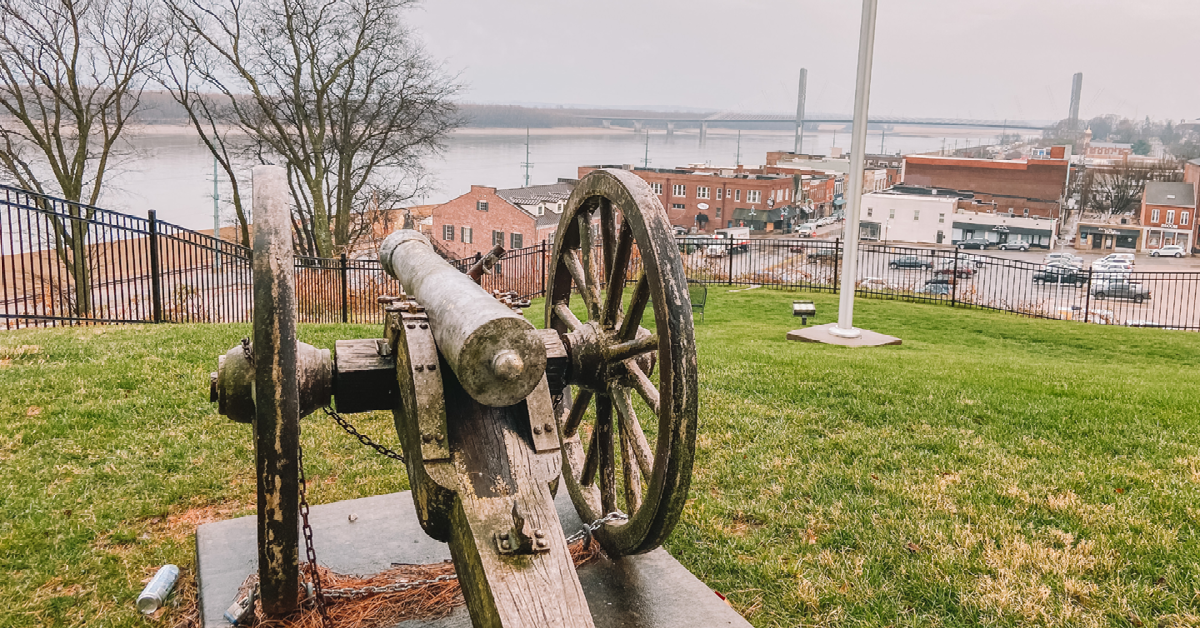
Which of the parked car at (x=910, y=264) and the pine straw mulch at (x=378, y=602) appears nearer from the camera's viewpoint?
the pine straw mulch at (x=378, y=602)

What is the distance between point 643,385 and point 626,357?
4.7 inches

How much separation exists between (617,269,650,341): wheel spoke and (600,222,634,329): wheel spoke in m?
0.07

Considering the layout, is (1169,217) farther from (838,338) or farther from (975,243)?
(838,338)

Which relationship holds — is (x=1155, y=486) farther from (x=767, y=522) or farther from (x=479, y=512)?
(x=479, y=512)

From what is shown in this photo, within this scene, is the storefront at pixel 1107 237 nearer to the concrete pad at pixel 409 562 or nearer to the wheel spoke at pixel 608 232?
the wheel spoke at pixel 608 232

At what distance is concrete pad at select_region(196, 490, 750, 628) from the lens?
113 inches

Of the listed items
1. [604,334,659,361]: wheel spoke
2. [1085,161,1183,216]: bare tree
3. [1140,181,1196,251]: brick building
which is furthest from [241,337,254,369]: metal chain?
[1085,161,1183,216]: bare tree

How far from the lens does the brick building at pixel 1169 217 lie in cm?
5144

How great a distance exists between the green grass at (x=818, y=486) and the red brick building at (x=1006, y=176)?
2501 inches

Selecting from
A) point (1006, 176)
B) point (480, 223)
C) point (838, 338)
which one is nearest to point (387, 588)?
point (838, 338)

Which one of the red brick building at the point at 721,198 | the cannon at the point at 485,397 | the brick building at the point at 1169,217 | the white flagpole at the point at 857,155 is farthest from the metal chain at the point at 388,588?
the brick building at the point at 1169,217

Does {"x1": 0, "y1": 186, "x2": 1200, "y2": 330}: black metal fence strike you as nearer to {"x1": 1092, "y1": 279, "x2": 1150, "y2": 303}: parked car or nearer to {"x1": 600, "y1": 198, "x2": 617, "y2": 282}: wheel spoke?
{"x1": 1092, "y1": 279, "x2": 1150, "y2": 303}: parked car

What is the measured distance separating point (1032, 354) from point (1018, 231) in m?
49.5

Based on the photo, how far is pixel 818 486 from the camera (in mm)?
4336
